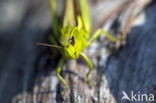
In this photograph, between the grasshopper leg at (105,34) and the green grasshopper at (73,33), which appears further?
the grasshopper leg at (105,34)

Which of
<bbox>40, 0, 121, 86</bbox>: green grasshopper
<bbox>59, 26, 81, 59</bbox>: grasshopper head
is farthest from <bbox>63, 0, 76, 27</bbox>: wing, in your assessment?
<bbox>59, 26, 81, 59</bbox>: grasshopper head

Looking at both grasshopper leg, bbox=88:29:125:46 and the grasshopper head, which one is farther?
grasshopper leg, bbox=88:29:125:46

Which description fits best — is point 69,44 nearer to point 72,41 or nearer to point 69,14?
point 72,41

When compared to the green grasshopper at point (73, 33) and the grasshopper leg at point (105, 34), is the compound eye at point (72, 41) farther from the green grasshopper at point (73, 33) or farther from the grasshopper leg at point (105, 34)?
the grasshopper leg at point (105, 34)

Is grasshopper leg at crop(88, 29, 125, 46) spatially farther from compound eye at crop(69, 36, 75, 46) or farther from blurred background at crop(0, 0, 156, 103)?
compound eye at crop(69, 36, 75, 46)

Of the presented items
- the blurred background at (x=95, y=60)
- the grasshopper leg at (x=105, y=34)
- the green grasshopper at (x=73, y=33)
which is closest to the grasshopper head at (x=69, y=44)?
the green grasshopper at (x=73, y=33)

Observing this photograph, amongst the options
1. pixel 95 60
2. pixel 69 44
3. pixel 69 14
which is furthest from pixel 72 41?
pixel 69 14

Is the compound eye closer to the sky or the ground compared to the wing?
closer to the ground
